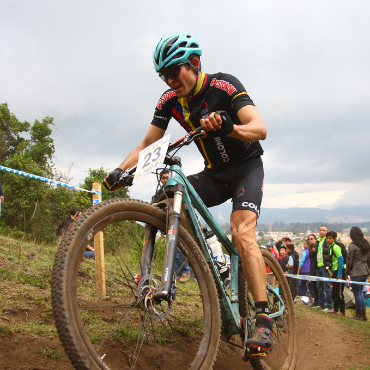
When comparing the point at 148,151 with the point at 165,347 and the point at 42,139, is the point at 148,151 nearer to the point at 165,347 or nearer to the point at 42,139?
the point at 165,347

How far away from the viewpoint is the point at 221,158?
3.46 metres

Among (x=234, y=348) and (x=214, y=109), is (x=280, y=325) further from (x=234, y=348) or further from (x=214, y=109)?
(x=214, y=109)

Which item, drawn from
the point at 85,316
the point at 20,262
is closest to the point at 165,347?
the point at 85,316

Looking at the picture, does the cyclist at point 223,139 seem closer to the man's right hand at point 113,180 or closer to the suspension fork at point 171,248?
the man's right hand at point 113,180

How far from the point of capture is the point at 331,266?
1012 centimetres

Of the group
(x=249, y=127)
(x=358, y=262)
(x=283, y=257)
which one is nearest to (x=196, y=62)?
(x=249, y=127)

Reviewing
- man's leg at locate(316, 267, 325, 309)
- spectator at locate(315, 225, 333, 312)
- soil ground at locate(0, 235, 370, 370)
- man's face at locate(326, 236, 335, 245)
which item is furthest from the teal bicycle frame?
man's leg at locate(316, 267, 325, 309)

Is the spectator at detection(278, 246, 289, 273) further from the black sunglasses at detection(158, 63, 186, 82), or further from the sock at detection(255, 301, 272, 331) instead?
the black sunglasses at detection(158, 63, 186, 82)

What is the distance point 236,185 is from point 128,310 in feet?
5.45

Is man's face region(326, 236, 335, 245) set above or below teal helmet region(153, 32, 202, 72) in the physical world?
below

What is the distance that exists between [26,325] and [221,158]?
2.44 metres

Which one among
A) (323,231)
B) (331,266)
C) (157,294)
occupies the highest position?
(323,231)

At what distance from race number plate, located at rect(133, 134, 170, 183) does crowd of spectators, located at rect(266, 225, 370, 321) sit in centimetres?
815

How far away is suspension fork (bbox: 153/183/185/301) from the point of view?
2.21 meters
